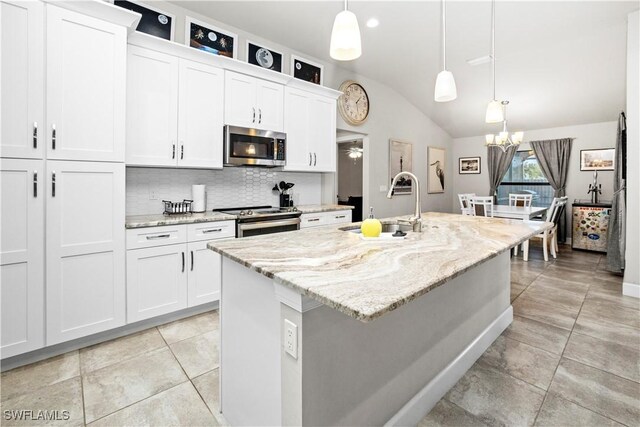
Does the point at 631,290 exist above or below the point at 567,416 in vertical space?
above

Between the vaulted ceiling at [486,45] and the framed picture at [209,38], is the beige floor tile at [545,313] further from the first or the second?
the framed picture at [209,38]

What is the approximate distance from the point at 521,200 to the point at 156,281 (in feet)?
21.7

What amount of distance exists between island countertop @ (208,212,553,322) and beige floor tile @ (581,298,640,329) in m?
1.54

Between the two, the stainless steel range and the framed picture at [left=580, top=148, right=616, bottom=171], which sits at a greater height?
the framed picture at [left=580, top=148, right=616, bottom=171]

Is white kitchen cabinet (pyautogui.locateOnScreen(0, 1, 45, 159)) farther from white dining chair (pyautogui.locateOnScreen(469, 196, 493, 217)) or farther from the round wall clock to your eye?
white dining chair (pyautogui.locateOnScreen(469, 196, 493, 217))

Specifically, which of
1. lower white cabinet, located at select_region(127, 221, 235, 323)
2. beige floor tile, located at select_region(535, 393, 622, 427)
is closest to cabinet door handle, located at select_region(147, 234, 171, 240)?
lower white cabinet, located at select_region(127, 221, 235, 323)

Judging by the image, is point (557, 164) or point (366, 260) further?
point (557, 164)

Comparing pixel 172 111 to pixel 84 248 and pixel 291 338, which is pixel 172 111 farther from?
pixel 291 338

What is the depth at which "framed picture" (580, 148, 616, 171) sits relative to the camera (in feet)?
18.5

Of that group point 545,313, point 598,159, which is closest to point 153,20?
point 545,313

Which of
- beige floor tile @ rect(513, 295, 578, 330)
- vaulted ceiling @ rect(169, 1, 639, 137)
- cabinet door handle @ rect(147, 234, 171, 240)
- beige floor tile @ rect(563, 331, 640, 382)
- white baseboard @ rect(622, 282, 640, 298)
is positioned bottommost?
beige floor tile @ rect(563, 331, 640, 382)

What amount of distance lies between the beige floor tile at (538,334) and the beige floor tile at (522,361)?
9 cm

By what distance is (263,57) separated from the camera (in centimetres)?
376

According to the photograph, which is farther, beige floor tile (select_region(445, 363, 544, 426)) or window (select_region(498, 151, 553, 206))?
window (select_region(498, 151, 553, 206))
